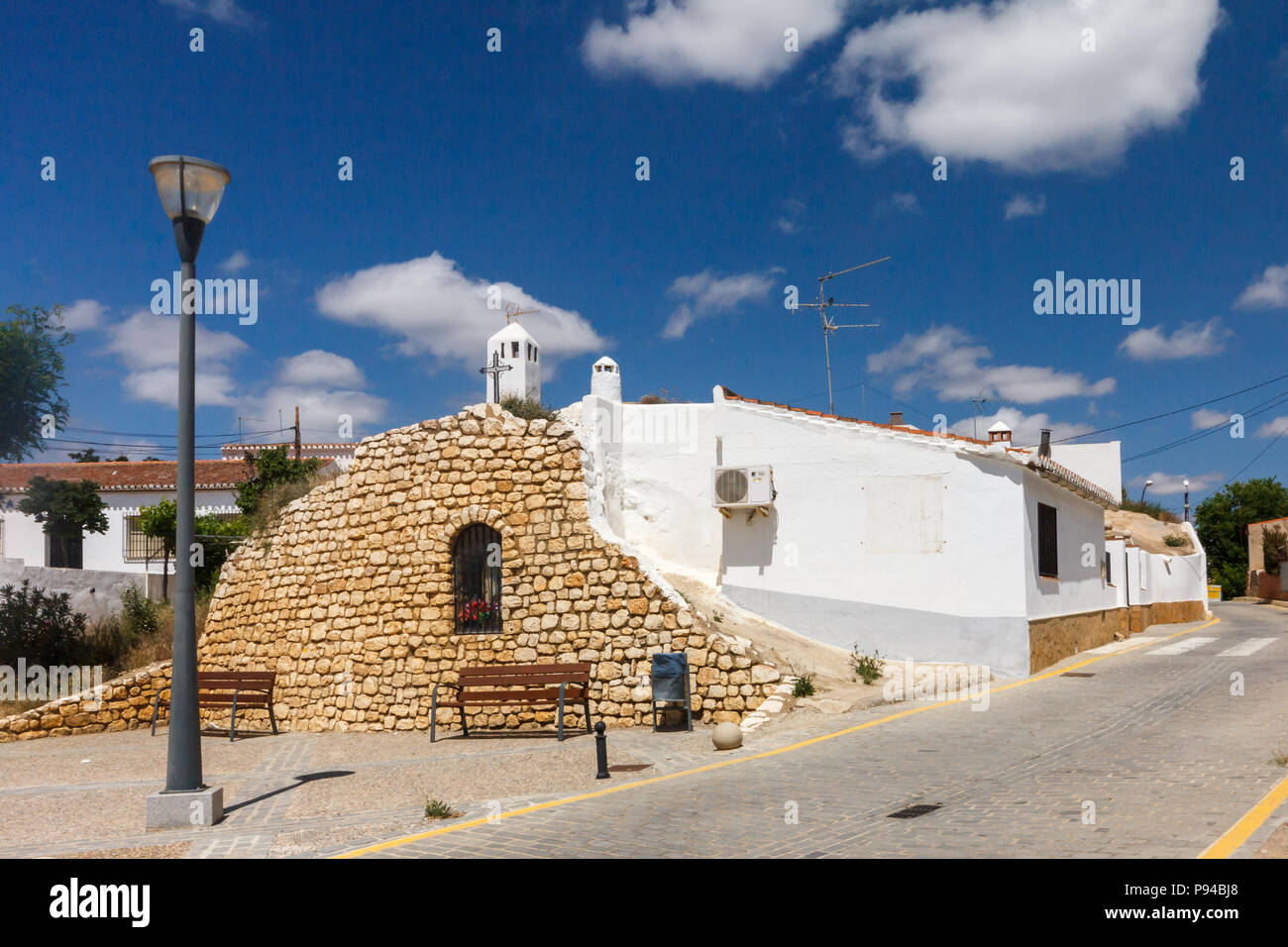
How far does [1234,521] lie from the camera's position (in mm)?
63000

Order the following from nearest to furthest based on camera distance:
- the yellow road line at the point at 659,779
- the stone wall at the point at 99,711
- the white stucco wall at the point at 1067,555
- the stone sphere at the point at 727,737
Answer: the yellow road line at the point at 659,779 → the stone sphere at the point at 727,737 → the stone wall at the point at 99,711 → the white stucco wall at the point at 1067,555

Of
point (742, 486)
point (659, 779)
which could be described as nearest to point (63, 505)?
point (742, 486)

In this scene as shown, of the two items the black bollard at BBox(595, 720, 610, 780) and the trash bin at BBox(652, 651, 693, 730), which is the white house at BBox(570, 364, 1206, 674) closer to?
the trash bin at BBox(652, 651, 693, 730)

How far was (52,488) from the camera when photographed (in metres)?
28.5

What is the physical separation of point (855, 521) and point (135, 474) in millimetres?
29726

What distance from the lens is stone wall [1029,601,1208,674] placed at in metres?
17.0

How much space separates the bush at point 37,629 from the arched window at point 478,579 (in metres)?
9.57

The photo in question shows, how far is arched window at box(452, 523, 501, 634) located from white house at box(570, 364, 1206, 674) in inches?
72.5

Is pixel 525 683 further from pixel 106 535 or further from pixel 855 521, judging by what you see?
pixel 106 535

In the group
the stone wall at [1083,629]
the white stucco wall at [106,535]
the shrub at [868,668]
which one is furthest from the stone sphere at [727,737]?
the white stucco wall at [106,535]

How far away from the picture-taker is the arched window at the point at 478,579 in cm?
1534

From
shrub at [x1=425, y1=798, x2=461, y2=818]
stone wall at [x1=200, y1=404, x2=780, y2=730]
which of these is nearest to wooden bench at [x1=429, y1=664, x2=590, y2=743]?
stone wall at [x1=200, y1=404, x2=780, y2=730]

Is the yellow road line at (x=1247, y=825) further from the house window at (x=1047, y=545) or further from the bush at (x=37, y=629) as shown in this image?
the bush at (x=37, y=629)
